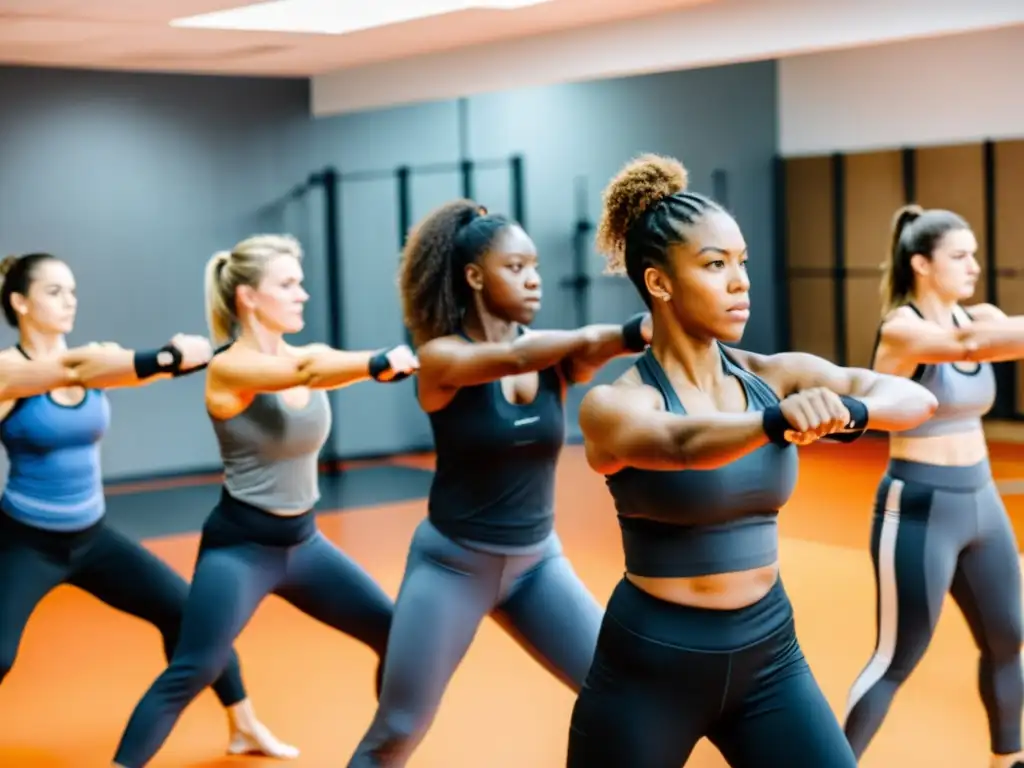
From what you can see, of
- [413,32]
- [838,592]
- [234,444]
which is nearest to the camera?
[234,444]

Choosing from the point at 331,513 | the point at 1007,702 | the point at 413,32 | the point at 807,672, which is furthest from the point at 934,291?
the point at 331,513

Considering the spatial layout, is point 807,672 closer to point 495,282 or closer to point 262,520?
point 495,282

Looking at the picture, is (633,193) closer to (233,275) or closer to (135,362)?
(135,362)

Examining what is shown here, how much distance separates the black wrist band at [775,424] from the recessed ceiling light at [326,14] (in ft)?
15.3

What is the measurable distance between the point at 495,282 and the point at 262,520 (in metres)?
0.96

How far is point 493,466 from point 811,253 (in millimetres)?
9013

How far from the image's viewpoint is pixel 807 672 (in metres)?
2.76

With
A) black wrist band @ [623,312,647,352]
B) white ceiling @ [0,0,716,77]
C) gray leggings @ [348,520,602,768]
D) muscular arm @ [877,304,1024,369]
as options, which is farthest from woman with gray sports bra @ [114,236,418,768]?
white ceiling @ [0,0,716,77]

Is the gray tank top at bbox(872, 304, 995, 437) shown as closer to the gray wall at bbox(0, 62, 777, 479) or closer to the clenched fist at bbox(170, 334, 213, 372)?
the clenched fist at bbox(170, 334, 213, 372)

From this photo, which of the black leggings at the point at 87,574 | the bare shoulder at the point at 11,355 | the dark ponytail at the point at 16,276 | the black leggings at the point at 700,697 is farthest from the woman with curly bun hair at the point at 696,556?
the dark ponytail at the point at 16,276

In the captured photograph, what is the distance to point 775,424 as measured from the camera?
240cm

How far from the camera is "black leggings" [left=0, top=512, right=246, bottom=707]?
4465mm

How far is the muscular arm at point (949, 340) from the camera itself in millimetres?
3725

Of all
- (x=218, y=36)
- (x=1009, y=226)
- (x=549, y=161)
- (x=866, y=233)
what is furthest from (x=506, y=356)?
Answer: (x=866, y=233)
